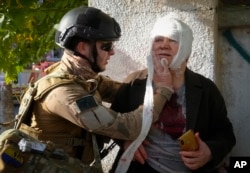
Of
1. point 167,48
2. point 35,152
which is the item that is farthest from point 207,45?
point 35,152

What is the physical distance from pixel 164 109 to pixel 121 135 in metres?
0.37

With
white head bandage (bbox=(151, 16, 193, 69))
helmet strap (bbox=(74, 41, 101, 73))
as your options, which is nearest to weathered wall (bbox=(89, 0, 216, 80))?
white head bandage (bbox=(151, 16, 193, 69))

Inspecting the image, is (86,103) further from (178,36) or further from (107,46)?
(178,36)

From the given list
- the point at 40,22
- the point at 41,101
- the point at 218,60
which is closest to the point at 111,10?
the point at 218,60

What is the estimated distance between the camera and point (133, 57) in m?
4.03

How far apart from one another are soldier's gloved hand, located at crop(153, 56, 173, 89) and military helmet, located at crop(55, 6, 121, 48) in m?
0.29

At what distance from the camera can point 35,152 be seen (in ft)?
9.89

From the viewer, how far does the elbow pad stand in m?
3.09

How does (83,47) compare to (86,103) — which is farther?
(83,47)

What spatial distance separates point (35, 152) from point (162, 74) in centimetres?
88

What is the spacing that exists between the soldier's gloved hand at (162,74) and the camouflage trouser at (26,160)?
688mm

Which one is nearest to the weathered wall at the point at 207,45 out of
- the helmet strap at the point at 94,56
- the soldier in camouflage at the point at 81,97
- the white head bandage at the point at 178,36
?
the white head bandage at the point at 178,36

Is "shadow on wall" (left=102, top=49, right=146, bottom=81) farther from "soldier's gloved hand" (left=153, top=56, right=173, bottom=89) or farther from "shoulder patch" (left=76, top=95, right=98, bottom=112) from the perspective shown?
"shoulder patch" (left=76, top=95, right=98, bottom=112)

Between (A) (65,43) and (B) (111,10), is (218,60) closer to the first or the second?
(B) (111,10)
